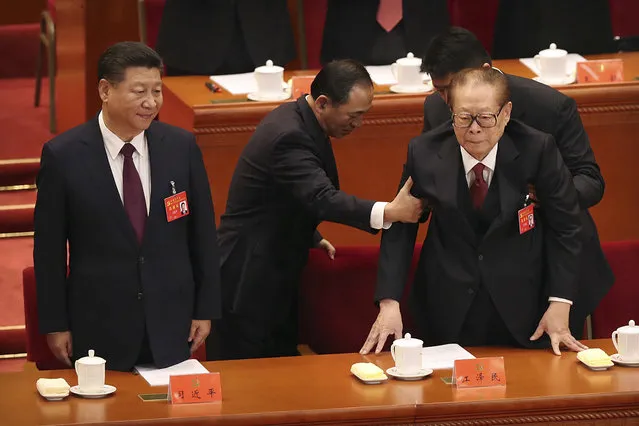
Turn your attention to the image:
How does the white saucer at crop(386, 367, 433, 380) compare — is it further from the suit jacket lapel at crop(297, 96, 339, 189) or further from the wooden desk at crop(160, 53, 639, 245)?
the wooden desk at crop(160, 53, 639, 245)

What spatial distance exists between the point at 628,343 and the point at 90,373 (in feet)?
4.01

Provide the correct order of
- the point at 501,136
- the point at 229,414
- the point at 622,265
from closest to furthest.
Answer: the point at 229,414 < the point at 501,136 < the point at 622,265

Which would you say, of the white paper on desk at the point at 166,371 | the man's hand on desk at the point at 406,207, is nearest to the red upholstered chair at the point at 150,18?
the man's hand on desk at the point at 406,207

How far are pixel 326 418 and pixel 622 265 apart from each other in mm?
1249

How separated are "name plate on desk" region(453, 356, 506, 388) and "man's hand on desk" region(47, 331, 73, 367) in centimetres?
93

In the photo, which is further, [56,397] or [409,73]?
[409,73]

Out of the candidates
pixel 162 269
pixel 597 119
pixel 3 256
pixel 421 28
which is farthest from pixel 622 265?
pixel 3 256

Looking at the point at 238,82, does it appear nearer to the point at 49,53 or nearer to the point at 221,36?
the point at 221,36

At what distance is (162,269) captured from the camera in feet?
10.9

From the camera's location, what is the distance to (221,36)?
203 inches

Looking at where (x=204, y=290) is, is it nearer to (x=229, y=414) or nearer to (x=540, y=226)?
(x=229, y=414)

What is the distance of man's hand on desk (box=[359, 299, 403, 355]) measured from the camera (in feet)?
11.0

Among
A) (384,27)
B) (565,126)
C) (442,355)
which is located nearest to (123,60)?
(442,355)

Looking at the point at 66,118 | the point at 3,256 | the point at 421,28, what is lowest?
the point at 3,256
